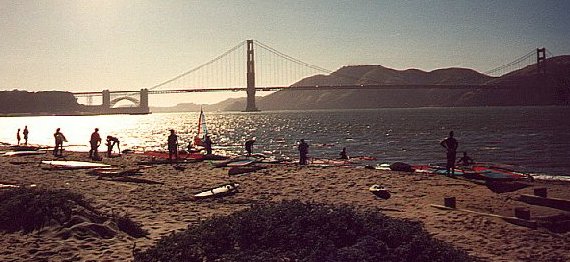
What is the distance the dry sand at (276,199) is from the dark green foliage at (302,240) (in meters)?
1.55

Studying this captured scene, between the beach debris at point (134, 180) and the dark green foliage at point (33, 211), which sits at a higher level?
the dark green foliage at point (33, 211)

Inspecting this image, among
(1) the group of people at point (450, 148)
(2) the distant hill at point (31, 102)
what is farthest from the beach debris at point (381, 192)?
(2) the distant hill at point (31, 102)

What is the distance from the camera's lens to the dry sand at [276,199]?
734cm

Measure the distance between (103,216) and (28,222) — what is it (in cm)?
132

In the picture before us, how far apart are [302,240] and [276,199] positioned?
694 cm

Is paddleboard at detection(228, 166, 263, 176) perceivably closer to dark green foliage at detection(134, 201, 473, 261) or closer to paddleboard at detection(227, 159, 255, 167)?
paddleboard at detection(227, 159, 255, 167)

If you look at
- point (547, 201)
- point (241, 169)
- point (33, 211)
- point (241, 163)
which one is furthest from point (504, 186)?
point (33, 211)

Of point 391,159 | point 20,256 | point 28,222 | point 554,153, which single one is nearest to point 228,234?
point 20,256

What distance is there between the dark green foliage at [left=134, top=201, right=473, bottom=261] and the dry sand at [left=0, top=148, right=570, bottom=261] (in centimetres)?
155

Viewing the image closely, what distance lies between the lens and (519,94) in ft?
629

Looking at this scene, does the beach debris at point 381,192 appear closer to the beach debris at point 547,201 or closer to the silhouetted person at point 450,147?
the beach debris at point 547,201

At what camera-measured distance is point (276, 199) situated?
1248cm

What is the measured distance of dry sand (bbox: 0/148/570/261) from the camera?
7.34m

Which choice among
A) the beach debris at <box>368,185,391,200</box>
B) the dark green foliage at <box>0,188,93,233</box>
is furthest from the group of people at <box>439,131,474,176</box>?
the dark green foliage at <box>0,188,93,233</box>
